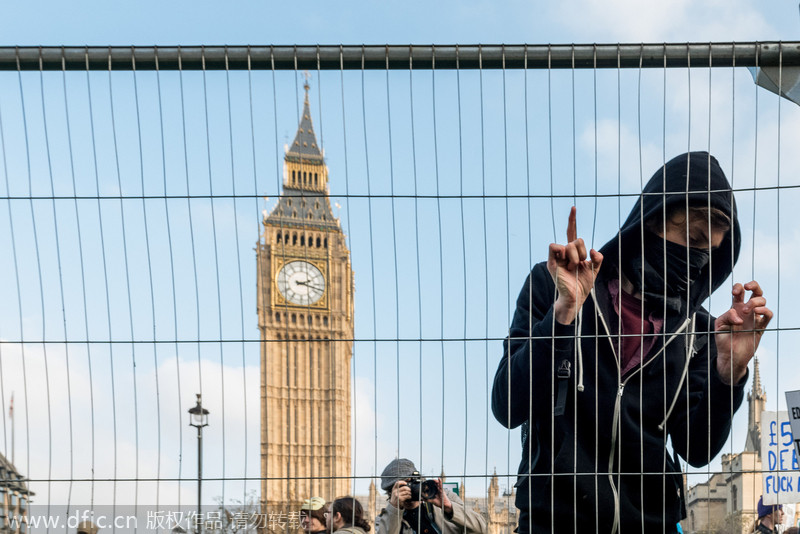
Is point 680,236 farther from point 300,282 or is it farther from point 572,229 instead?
point 300,282

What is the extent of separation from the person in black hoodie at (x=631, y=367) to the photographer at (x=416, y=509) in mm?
546

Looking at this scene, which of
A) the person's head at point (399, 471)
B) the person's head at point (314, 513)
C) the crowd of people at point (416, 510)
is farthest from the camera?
the person's head at point (314, 513)

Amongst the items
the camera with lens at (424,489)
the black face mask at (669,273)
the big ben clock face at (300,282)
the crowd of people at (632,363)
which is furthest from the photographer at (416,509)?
the big ben clock face at (300,282)

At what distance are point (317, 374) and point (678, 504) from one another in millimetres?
61507

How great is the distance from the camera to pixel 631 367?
4238 millimetres

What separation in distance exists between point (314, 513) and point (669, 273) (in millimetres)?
2315

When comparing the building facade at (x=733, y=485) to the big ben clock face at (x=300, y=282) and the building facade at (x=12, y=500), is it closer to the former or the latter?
the building facade at (x=12, y=500)

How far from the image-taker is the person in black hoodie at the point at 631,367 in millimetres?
4074

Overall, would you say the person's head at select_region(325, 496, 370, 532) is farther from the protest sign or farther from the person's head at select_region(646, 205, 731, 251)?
the protest sign

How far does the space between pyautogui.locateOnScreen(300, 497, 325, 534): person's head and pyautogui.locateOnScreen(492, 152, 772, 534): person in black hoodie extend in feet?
4.81

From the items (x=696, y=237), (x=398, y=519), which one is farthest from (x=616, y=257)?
(x=398, y=519)

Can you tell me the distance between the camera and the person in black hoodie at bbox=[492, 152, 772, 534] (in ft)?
13.4

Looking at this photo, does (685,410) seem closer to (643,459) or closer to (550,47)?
(643,459)

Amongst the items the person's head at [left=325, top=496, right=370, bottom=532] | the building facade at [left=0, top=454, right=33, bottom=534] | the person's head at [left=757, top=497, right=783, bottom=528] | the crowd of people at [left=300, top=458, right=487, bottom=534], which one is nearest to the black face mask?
the crowd of people at [left=300, top=458, right=487, bottom=534]
